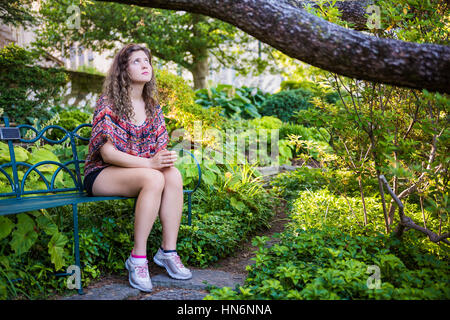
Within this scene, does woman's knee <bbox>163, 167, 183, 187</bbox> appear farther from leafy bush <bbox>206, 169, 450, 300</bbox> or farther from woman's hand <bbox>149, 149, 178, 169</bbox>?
leafy bush <bbox>206, 169, 450, 300</bbox>

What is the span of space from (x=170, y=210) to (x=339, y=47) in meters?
1.56

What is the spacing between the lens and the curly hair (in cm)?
285

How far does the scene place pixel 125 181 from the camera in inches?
106

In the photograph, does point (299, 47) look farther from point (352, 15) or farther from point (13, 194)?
point (13, 194)

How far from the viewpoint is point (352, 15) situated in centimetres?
351

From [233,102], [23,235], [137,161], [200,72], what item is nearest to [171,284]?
[137,161]

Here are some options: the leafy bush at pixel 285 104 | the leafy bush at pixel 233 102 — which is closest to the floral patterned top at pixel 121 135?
the leafy bush at pixel 233 102

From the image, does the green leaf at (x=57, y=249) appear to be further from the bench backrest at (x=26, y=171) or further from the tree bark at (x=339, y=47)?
the tree bark at (x=339, y=47)

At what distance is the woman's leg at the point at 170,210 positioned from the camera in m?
2.75

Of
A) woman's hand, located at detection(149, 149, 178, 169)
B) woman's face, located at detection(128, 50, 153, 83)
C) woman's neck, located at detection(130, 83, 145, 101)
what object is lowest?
woman's hand, located at detection(149, 149, 178, 169)

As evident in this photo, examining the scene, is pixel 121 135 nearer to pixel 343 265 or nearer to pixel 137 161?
pixel 137 161

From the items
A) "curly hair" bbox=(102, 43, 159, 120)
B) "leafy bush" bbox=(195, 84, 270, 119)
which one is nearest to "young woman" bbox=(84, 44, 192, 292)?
"curly hair" bbox=(102, 43, 159, 120)
